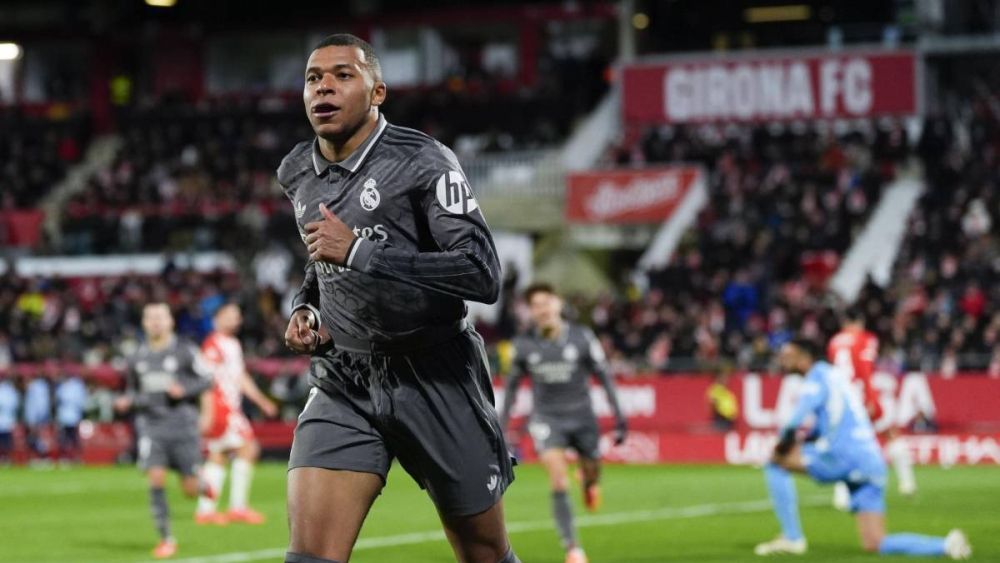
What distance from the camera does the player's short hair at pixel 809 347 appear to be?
45.4 ft

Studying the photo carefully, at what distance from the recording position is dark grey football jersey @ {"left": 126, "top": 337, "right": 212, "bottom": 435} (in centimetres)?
1616

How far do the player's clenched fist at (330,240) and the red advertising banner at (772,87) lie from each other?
35.2 meters

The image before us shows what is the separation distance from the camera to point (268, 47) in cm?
5419

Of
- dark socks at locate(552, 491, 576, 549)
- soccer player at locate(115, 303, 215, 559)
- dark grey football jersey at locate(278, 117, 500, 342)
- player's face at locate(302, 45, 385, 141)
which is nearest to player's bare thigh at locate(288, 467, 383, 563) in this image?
dark grey football jersey at locate(278, 117, 500, 342)

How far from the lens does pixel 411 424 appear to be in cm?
660

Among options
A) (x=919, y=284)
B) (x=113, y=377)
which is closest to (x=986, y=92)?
(x=919, y=284)

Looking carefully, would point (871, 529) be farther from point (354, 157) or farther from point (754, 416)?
point (754, 416)

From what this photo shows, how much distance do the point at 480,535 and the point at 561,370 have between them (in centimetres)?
842

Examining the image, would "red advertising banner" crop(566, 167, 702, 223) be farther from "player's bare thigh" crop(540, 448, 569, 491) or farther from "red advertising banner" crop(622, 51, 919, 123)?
"player's bare thigh" crop(540, 448, 569, 491)

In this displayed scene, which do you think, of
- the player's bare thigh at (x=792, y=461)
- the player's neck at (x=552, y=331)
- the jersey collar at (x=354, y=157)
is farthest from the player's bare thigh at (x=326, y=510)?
the player's neck at (x=552, y=331)

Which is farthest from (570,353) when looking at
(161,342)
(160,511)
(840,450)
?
(161,342)

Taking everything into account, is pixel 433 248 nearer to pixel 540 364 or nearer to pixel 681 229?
pixel 540 364

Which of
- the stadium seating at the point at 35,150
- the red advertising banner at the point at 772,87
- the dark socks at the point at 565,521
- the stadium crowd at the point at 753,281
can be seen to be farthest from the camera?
the stadium seating at the point at 35,150

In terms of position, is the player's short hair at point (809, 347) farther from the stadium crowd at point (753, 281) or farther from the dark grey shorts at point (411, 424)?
the stadium crowd at point (753, 281)
